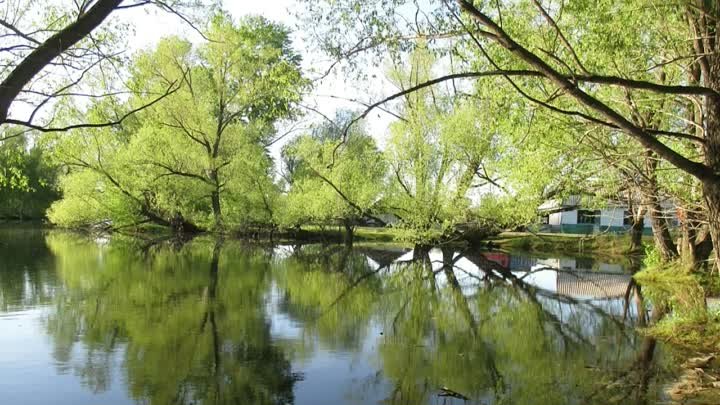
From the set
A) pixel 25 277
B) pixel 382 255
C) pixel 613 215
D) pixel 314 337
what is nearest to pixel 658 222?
pixel 613 215

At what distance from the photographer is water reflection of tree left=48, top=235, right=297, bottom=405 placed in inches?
348

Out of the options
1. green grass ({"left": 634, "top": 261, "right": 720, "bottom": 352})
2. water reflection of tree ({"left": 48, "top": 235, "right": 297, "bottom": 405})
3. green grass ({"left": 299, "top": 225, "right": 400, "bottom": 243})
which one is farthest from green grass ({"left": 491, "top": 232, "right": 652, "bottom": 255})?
water reflection of tree ({"left": 48, "top": 235, "right": 297, "bottom": 405})

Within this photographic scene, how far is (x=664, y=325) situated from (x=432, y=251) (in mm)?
23528

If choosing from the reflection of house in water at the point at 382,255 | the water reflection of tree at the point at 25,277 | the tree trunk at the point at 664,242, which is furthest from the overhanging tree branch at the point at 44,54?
the reflection of house in water at the point at 382,255

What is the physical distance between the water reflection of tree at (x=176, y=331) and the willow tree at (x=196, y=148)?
15.6m

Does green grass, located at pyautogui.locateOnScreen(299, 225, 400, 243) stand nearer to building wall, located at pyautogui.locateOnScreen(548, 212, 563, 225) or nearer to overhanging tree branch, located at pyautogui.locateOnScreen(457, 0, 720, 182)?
building wall, located at pyautogui.locateOnScreen(548, 212, 563, 225)

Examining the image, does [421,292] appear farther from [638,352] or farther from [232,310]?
[638,352]

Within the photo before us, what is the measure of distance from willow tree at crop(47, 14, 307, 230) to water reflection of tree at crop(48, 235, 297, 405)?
15.6m

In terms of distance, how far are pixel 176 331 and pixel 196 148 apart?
29154mm

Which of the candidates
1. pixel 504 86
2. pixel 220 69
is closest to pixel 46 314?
pixel 504 86

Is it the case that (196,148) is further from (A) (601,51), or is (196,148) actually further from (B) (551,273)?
(A) (601,51)

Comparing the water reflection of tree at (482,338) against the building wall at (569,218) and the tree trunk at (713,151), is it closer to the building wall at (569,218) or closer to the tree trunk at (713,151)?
the tree trunk at (713,151)

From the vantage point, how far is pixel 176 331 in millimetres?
12188

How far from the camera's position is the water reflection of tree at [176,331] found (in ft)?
29.0
